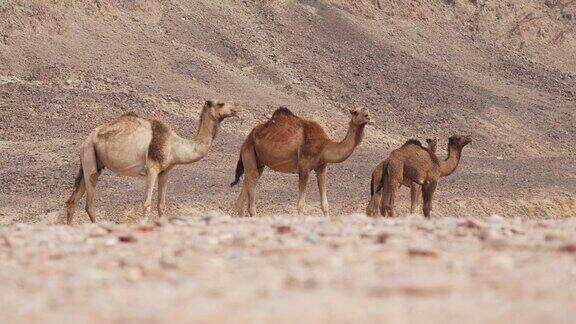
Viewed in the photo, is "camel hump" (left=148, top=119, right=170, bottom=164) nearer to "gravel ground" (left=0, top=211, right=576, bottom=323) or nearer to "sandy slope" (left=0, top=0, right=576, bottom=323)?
"sandy slope" (left=0, top=0, right=576, bottom=323)

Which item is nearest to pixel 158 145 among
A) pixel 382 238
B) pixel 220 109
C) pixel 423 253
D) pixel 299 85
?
pixel 220 109

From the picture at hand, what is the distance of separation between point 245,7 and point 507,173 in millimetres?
20103

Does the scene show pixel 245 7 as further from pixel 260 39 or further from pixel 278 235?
pixel 278 235

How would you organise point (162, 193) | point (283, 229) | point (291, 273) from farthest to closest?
1. point (162, 193)
2. point (283, 229)
3. point (291, 273)

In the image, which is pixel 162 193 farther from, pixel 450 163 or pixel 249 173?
pixel 450 163

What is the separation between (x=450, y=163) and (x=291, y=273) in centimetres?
1619

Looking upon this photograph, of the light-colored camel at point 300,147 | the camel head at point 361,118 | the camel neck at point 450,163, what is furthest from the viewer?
the camel neck at point 450,163

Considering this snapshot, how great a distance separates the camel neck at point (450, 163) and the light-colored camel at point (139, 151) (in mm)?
4848

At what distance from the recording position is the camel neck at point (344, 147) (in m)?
22.7

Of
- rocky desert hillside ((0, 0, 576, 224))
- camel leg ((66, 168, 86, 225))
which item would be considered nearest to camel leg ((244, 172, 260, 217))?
camel leg ((66, 168, 86, 225))

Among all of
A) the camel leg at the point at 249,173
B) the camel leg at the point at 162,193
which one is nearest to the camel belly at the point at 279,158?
the camel leg at the point at 249,173

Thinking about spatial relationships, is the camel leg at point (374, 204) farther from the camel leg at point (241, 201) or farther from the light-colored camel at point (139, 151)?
the light-colored camel at point (139, 151)

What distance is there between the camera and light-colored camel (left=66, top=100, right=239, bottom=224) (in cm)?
2211

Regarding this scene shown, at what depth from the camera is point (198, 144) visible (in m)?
22.8
